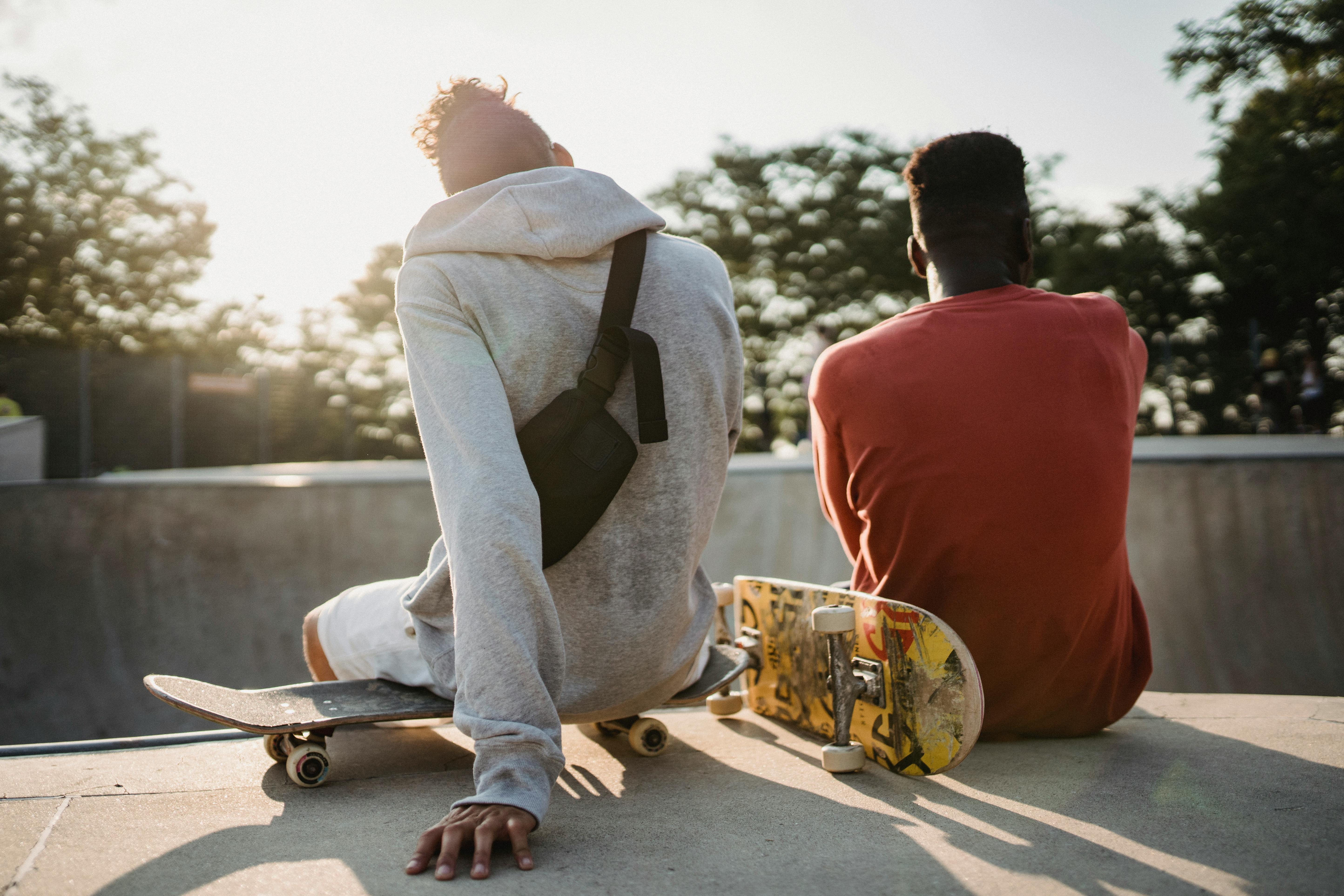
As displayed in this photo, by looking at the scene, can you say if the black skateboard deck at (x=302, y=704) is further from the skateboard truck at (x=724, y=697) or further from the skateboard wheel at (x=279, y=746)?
the skateboard truck at (x=724, y=697)

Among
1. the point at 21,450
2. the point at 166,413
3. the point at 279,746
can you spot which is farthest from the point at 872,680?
the point at 166,413

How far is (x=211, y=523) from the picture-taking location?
770cm

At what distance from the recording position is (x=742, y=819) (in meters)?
1.83

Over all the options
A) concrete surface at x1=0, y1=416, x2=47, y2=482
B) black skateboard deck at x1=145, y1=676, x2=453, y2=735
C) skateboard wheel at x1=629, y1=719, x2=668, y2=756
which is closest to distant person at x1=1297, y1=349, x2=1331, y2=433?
skateboard wheel at x1=629, y1=719, x2=668, y2=756

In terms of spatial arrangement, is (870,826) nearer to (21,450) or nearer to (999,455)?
(999,455)

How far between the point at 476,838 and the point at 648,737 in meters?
0.98

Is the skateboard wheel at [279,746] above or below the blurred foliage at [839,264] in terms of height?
below

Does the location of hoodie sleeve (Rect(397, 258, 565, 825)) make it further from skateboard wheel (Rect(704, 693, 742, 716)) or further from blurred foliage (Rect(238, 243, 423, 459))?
blurred foliage (Rect(238, 243, 423, 459))

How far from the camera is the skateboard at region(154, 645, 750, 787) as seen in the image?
2016 millimetres

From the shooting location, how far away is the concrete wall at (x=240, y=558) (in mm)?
6156

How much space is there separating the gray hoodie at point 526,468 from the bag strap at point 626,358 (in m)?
0.05

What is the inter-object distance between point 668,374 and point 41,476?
36.9 feet

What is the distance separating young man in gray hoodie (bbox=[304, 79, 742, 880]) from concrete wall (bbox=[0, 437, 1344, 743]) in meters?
4.92

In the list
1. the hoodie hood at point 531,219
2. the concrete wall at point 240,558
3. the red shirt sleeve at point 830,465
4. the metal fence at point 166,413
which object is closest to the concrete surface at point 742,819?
the red shirt sleeve at point 830,465
